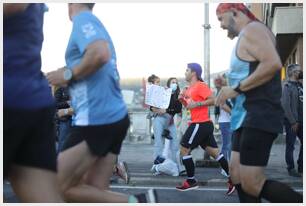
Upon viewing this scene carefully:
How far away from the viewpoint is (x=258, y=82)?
3926 millimetres

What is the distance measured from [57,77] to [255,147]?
1421 millimetres

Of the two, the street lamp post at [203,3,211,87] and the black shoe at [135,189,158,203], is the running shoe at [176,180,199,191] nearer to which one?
the black shoe at [135,189,158,203]

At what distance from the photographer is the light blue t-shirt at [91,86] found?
3.43m

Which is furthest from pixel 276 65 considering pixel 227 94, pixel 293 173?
pixel 293 173

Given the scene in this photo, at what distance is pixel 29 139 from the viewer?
2873 mm

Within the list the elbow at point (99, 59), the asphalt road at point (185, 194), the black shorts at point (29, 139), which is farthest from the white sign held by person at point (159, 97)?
the black shorts at point (29, 139)

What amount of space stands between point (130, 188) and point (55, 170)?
4348 millimetres

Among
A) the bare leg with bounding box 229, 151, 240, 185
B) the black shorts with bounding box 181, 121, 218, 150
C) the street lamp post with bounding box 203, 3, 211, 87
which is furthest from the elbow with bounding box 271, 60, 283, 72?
the street lamp post with bounding box 203, 3, 211, 87

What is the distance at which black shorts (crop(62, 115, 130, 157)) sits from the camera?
11.3ft

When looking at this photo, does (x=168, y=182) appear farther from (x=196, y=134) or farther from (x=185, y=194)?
(x=185, y=194)

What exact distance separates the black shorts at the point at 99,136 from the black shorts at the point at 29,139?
1.45 feet

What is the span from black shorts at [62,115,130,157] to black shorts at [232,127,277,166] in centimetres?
90

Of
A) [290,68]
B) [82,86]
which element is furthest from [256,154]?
[290,68]

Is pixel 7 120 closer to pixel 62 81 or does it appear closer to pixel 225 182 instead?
pixel 62 81
